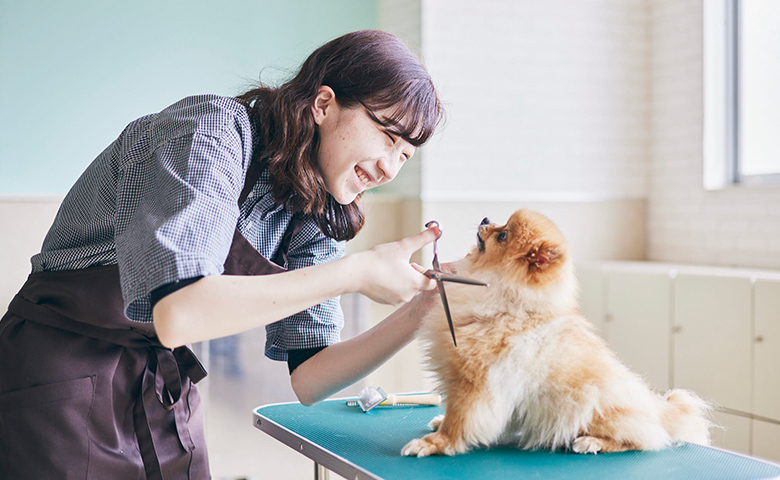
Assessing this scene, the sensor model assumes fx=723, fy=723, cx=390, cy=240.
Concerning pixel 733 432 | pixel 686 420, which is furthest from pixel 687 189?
pixel 686 420

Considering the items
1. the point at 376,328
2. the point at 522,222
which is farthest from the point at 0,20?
the point at 522,222

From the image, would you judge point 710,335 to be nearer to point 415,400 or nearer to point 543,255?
point 415,400

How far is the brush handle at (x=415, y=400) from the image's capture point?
182 cm

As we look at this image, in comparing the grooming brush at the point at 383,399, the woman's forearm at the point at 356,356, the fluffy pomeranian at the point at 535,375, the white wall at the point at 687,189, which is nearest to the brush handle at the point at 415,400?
the grooming brush at the point at 383,399

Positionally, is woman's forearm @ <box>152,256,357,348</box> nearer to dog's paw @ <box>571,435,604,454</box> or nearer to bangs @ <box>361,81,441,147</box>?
bangs @ <box>361,81,441,147</box>

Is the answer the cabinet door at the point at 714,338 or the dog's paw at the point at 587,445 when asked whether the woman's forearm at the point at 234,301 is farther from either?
the cabinet door at the point at 714,338

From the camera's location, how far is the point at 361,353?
5.31ft

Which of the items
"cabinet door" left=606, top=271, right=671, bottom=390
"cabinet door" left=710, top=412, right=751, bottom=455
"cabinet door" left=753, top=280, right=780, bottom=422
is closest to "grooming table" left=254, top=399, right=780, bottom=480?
"cabinet door" left=753, top=280, right=780, bottom=422

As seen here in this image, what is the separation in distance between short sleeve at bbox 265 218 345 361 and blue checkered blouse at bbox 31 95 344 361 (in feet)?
0.26

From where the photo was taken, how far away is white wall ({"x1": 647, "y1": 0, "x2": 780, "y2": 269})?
3730 mm

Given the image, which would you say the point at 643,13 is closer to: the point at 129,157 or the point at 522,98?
the point at 522,98

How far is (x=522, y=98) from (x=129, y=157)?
3104mm

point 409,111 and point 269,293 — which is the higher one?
point 409,111

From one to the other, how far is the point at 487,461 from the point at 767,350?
227 centimetres
